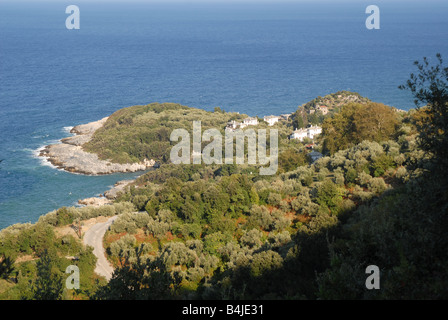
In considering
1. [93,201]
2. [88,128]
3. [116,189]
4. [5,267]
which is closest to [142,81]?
[88,128]

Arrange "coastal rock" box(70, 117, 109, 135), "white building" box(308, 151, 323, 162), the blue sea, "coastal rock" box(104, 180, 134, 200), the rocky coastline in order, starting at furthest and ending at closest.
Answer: "coastal rock" box(70, 117, 109, 135) → the rocky coastline → the blue sea → "coastal rock" box(104, 180, 134, 200) → "white building" box(308, 151, 323, 162)

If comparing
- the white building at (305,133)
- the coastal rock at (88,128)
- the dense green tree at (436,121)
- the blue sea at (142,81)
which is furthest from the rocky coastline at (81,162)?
the dense green tree at (436,121)

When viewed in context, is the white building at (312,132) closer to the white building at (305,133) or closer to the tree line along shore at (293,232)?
the white building at (305,133)

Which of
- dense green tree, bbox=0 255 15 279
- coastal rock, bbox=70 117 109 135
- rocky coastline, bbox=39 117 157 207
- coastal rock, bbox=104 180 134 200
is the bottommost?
coastal rock, bbox=104 180 134 200

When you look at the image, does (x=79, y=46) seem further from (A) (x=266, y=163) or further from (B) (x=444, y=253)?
(B) (x=444, y=253)

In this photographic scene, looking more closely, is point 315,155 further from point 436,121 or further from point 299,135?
point 436,121

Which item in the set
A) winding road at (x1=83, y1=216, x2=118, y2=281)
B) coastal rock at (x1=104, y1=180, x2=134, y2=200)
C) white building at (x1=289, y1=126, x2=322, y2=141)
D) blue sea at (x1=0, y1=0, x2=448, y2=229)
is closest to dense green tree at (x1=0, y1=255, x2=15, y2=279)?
winding road at (x1=83, y1=216, x2=118, y2=281)

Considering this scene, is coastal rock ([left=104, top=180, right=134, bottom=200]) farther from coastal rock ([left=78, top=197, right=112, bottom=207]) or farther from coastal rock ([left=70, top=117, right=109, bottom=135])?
coastal rock ([left=70, top=117, right=109, bottom=135])
